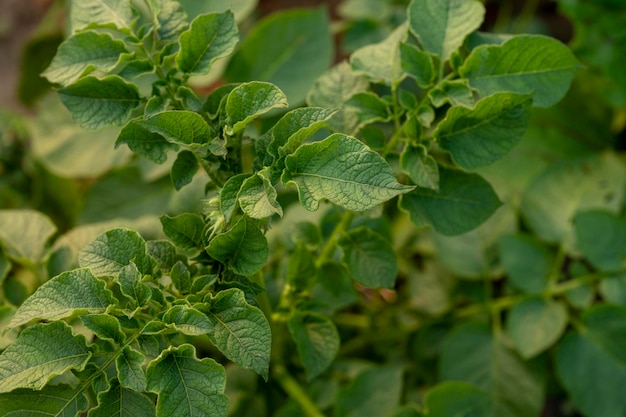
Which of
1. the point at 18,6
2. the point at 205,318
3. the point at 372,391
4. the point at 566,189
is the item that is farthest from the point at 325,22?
the point at 18,6

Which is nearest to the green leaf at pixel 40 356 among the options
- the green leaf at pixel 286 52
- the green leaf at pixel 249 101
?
the green leaf at pixel 249 101

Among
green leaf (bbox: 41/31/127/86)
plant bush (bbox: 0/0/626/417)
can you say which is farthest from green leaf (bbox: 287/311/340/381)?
green leaf (bbox: 41/31/127/86)

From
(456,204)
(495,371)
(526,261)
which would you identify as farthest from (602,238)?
(456,204)

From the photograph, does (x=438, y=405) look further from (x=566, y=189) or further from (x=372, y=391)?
(x=566, y=189)

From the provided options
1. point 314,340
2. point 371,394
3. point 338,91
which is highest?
point 338,91

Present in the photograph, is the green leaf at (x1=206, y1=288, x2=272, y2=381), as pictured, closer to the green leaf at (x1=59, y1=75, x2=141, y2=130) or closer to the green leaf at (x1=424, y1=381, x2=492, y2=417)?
the green leaf at (x1=59, y1=75, x2=141, y2=130)

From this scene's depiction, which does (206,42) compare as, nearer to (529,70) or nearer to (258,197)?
(258,197)

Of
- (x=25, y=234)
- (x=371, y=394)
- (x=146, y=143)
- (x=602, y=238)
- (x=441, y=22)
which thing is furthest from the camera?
(x=602, y=238)
